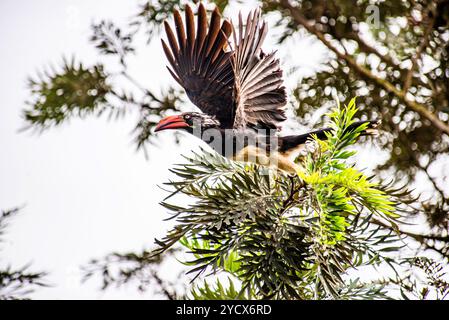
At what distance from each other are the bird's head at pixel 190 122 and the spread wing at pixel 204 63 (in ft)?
0.09

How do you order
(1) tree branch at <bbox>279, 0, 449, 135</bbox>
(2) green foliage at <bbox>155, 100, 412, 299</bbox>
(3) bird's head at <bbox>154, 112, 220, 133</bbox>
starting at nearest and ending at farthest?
1. (2) green foliage at <bbox>155, 100, 412, 299</bbox>
2. (3) bird's head at <bbox>154, 112, 220, 133</bbox>
3. (1) tree branch at <bbox>279, 0, 449, 135</bbox>

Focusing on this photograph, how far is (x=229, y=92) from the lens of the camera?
176cm

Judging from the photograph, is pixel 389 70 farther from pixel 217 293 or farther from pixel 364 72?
pixel 217 293

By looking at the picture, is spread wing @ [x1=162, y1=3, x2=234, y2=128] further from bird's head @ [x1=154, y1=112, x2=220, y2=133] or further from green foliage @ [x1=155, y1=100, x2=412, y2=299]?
green foliage @ [x1=155, y1=100, x2=412, y2=299]

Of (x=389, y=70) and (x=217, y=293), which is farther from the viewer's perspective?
(x=389, y=70)

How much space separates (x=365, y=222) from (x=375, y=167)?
5.31 ft

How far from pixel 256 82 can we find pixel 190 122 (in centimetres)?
25

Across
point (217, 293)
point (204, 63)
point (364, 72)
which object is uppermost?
point (364, 72)

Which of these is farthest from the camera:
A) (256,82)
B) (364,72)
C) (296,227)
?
(364,72)

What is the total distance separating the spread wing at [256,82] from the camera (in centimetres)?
153

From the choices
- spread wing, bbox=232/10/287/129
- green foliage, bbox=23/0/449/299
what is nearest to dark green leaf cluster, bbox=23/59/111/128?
green foliage, bbox=23/0/449/299

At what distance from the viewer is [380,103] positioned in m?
2.62

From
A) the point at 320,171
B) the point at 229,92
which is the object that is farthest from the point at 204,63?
the point at 320,171

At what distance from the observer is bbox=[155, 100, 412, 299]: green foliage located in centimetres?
106
